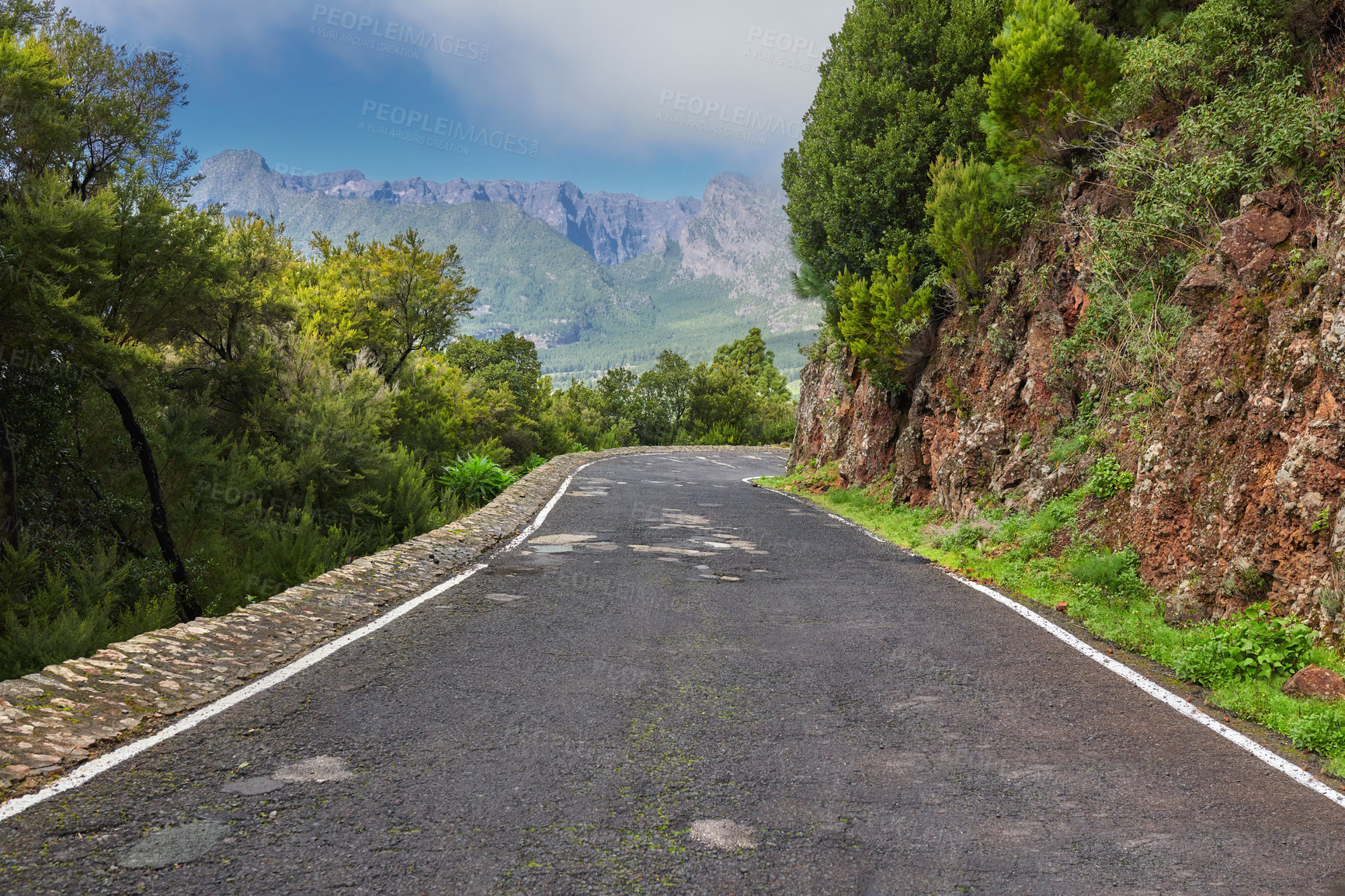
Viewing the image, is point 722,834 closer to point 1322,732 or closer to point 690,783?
point 690,783

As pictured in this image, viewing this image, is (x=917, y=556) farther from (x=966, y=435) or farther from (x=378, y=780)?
(x=378, y=780)

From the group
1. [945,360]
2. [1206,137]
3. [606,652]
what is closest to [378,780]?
[606,652]

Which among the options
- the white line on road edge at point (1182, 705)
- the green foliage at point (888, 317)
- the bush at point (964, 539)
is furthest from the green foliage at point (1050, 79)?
the white line on road edge at point (1182, 705)

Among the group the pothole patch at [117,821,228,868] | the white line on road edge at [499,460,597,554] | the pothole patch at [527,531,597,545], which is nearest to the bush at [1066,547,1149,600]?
the pothole patch at [527,531,597,545]

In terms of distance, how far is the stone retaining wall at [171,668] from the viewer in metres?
3.97

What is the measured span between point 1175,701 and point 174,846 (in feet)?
17.7

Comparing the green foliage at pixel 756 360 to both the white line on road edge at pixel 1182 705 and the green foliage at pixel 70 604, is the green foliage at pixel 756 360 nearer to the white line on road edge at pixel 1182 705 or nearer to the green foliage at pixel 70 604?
the green foliage at pixel 70 604

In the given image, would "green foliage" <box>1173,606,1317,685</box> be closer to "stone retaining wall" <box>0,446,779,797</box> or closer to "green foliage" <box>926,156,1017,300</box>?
"stone retaining wall" <box>0,446,779,797</box>

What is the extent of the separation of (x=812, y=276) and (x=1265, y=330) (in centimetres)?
1354

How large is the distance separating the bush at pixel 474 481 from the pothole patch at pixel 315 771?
16.4 m

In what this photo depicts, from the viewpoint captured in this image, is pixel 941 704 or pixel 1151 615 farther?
pixel 1151 615

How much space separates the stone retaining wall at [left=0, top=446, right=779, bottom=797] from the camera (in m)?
3.97

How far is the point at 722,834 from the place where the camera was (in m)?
3.18

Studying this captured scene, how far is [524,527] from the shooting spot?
41.2 feet
